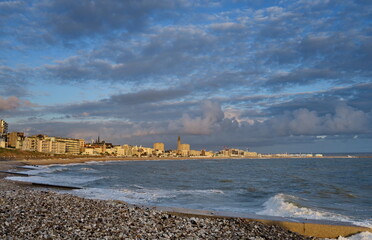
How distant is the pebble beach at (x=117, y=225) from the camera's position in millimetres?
8984

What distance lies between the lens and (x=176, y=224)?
10.7 meters

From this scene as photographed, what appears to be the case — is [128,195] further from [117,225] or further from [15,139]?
[15,139]

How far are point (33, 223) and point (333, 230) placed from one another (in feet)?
32.2

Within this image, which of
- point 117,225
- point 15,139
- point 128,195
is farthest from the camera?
point 15,139

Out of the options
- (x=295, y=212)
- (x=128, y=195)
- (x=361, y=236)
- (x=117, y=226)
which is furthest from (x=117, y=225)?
(x=128, y=195)

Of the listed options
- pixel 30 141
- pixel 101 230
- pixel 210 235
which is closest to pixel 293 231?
pixel 210 235

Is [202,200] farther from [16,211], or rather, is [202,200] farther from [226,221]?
[16,211]

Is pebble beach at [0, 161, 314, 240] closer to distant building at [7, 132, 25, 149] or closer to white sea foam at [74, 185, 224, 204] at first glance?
white sea foam at [74, 185, 224, 204]

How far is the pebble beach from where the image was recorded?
8.98 metres

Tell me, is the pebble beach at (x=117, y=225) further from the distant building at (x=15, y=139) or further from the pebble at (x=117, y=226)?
the distant building at (x=15, y=139)

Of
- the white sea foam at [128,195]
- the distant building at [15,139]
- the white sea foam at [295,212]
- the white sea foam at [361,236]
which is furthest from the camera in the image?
the distant building at [15,139]

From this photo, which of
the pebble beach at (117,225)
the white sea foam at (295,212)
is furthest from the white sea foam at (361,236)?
the white sea foam at (295,212)

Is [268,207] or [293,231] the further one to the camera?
[268,207]

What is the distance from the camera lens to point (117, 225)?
1020 cm
